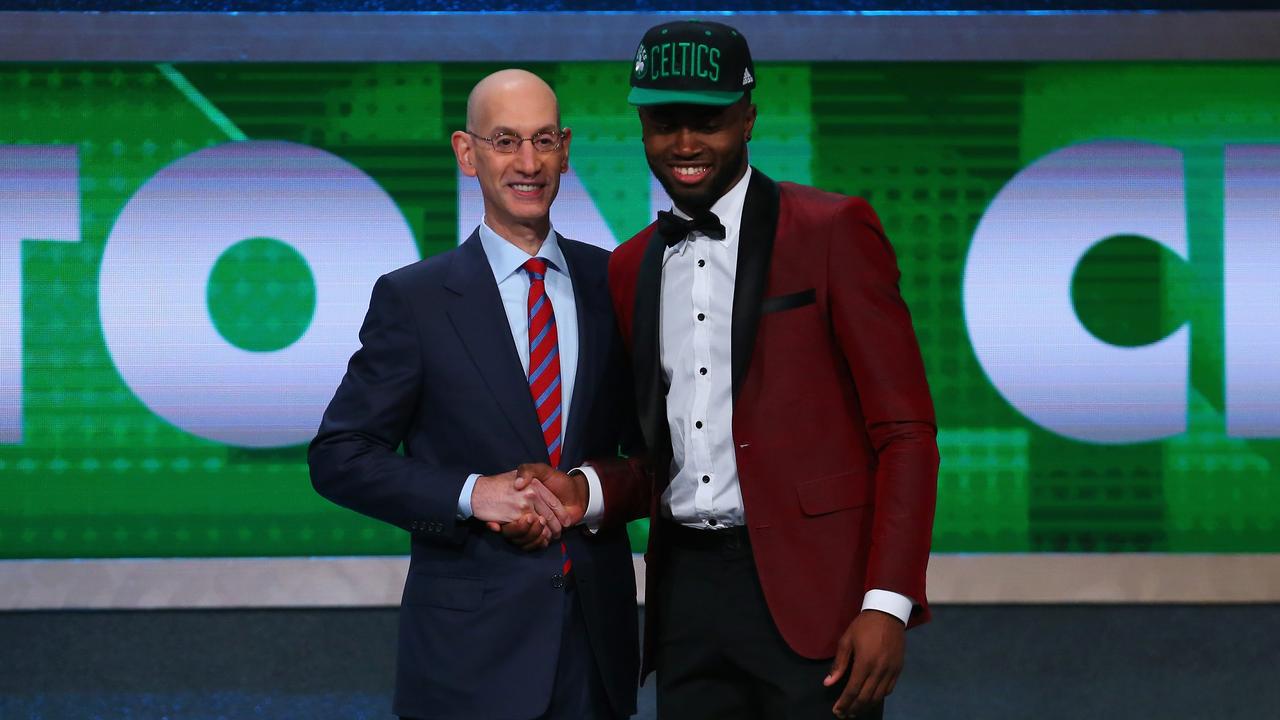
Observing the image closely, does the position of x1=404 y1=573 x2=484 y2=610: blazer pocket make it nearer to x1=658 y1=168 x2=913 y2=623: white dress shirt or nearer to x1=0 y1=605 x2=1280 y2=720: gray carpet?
x1=658 y1=168 x2=913 y2=623: white dress shirt

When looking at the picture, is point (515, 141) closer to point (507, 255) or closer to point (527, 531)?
point (507, 255)

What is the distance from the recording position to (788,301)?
2.05 m

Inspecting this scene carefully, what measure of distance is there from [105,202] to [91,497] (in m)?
0.94

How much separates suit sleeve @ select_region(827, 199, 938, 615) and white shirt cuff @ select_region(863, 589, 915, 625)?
0.01 metres

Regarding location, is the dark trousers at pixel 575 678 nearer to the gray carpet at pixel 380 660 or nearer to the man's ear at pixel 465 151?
the man's ear at pixel 465 151

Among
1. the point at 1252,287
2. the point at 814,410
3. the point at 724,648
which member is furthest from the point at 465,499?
the point at 1252,287

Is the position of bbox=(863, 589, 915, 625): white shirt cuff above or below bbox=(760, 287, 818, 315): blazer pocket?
below

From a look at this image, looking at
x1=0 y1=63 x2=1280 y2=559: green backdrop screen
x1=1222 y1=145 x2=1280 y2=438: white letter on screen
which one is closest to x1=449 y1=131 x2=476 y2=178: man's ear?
x1=0 y1=63 x2=1280 y2=559: green backdrop screen

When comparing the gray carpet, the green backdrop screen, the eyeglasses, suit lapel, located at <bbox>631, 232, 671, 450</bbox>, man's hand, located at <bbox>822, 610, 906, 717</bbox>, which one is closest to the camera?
man's hand, located at <bbox>822, 610, 906, 717</bbox>

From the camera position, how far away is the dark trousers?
7.43 feet

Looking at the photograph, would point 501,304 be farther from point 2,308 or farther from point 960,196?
point 2,308

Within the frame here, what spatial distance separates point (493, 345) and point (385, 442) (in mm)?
251

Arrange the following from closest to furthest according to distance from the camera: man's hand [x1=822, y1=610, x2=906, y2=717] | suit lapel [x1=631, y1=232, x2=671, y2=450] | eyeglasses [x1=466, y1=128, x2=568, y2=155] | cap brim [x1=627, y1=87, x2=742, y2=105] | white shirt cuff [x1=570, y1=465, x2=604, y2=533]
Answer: man's hand [x1=822, y1=610, x2=906, y2=717], cap brim [x1=627, y1=87, x2=742, y2=105], suit lapel [x1=631, y1=232, x2=671, y2=450], white shirt cuff [x1=570, y1=465, x2=604, y2=533], eyeglasses [x1=466, y1=128, x2=568, y2=155]

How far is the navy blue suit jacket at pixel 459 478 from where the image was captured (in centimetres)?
224
